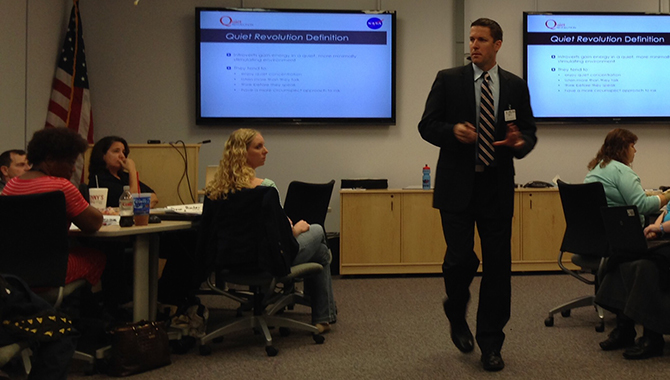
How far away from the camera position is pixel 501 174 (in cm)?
278

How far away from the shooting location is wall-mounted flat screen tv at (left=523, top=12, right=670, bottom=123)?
6.10 m

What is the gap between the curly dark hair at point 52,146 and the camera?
265 cm

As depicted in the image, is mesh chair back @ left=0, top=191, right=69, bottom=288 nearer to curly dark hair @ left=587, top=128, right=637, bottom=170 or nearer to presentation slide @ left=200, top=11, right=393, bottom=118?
curly dark hair @ left=587, top=128, right=637, bottom=170

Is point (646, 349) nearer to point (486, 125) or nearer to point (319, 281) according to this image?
point (486, 125)

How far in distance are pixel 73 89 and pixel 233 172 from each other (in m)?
3.19

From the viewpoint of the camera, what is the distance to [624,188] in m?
3.79

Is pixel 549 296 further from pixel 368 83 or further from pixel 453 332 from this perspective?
pixel 368 83

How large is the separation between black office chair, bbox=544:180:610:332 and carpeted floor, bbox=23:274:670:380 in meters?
0.26

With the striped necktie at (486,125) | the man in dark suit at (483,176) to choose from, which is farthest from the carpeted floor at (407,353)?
the striped necktie at (486,125)

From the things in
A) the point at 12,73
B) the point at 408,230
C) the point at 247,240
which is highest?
the point at 12,73

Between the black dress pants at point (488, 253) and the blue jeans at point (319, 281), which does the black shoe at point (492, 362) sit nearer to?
the black dress pants at point (488, 253)

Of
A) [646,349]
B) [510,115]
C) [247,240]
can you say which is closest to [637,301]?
[646,349]

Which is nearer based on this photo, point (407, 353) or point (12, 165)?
point (407, 353)

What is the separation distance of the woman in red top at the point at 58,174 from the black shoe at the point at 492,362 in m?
1.80
